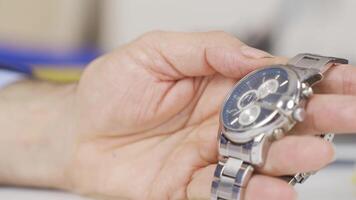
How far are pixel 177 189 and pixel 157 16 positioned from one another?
1.18m

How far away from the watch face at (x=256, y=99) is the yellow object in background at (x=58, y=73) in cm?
54

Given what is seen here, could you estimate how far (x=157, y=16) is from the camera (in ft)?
5.73

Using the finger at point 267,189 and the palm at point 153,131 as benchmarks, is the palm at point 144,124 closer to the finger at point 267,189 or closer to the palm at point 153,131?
the palm at point 153,131

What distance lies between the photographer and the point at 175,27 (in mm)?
1703

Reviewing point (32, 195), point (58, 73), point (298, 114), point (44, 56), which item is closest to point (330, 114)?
point (298, 114)

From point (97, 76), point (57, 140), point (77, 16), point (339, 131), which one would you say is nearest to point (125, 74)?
point (97, 76)

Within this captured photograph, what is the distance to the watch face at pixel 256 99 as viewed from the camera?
0.49m

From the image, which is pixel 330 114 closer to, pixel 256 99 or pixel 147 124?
pixel 256 99

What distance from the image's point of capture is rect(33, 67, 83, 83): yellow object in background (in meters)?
1.05

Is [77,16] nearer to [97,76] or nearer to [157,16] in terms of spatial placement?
[157,16]

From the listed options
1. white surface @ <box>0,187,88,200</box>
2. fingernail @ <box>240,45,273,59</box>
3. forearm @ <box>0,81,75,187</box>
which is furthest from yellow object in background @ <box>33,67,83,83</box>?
fingernail @ <box>240,45,273,59</box>

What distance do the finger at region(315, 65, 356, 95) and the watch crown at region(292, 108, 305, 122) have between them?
58 millimetres

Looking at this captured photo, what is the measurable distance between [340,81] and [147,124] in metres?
0.24

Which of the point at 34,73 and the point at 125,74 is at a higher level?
the point at 125,74
